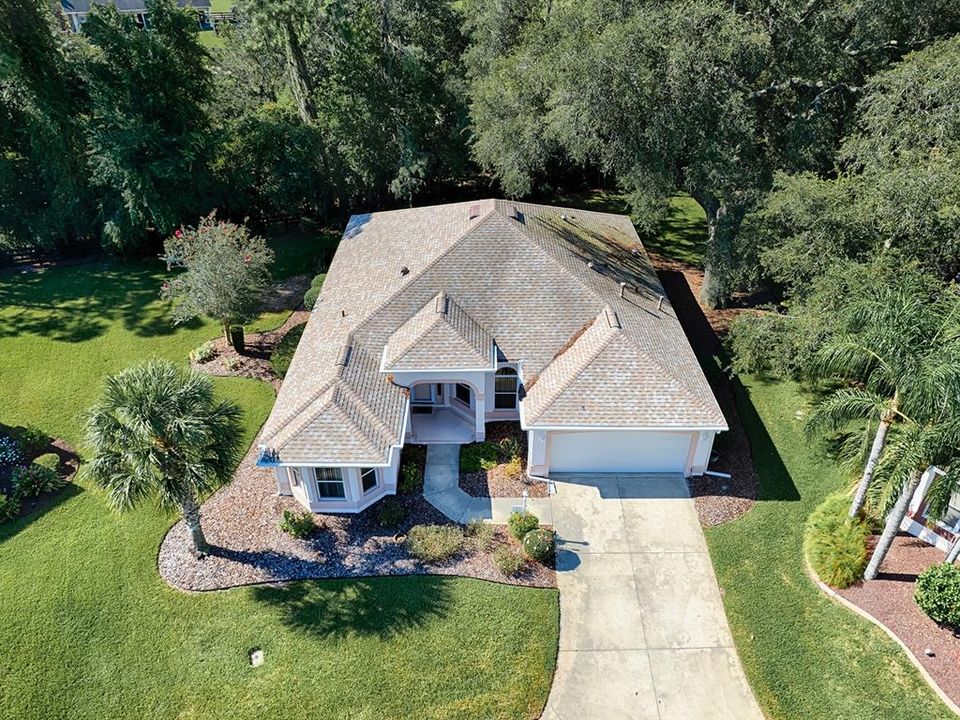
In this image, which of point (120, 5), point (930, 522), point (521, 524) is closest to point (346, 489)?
point (521, 524)

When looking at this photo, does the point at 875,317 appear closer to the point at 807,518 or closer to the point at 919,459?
the point at 919,459

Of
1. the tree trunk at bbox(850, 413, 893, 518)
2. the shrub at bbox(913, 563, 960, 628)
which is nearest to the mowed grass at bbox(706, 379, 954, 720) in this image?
the shrub at bbox(913, 563, 960, 628)

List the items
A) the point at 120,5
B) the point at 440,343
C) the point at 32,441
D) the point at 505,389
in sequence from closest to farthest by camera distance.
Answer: the point at 440,343 < the point at 32,441 < the point at 505,389 < the point at 120,5

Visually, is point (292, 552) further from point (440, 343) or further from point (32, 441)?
point (32, 441)

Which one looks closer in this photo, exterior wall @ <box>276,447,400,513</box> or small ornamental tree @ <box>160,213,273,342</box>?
exterior wall @ <box>276,447,400,513</box>

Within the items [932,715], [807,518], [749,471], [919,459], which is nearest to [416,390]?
[749,471]

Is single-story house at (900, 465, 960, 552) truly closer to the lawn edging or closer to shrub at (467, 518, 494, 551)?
the lawn edging
